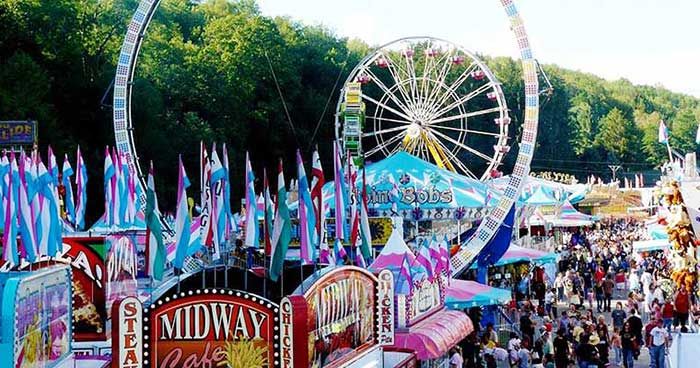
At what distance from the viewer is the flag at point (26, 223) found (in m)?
14.9

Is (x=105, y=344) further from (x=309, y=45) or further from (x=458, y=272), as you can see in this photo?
(x=309, y=45)

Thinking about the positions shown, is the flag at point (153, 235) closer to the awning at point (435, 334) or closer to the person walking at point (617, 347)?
the awning at point (435, 334)

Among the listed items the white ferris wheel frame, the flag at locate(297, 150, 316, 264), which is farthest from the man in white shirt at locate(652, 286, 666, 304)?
the flag at locate(297, 150, 316, 264)

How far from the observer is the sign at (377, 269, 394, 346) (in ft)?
49.8

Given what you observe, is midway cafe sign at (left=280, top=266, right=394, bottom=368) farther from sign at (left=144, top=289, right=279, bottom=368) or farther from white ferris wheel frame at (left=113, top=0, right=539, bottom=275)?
white ferris wheel frame at (left=113, top=0, right=539, bottom=275)

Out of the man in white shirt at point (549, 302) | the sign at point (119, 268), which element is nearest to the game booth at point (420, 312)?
the sign at point (119, 268)

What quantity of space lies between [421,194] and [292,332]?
21406 millimetres

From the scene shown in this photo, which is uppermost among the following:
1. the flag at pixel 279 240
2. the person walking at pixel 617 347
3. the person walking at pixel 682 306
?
the flag at pixel 279 240

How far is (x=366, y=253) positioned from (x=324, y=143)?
46.7 meters

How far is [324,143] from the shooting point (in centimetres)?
6638

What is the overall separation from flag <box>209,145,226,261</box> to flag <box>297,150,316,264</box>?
140 centimetres

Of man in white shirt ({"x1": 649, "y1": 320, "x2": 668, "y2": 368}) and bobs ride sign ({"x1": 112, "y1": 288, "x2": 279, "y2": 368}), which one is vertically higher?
bobs ride sign ({"x1": 112, "y1": 288, "x2": 279, "y2": 368})

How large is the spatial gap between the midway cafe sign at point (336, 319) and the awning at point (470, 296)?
6.54 meters

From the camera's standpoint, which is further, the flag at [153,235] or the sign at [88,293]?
the sign at [88,293]
